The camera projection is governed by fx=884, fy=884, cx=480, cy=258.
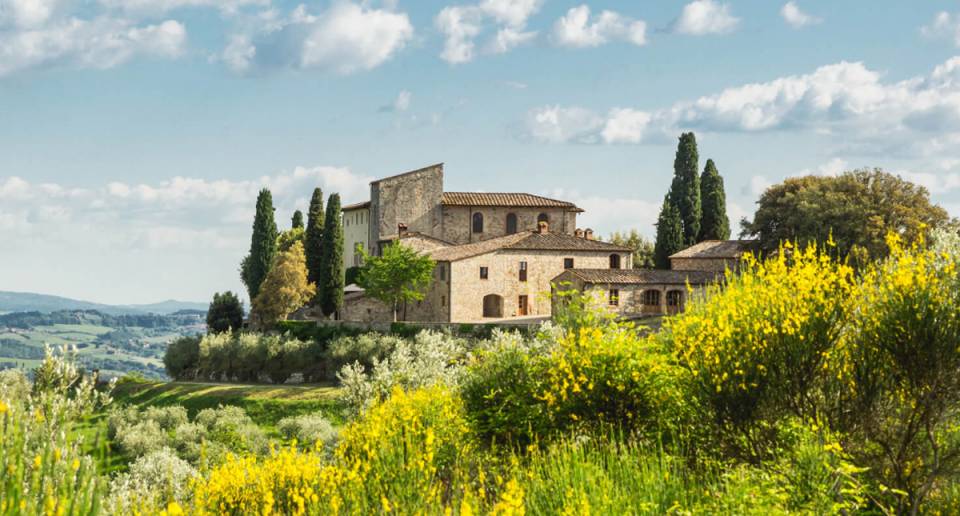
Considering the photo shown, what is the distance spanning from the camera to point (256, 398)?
2025 inches

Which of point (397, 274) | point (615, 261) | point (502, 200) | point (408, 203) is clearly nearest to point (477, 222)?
point (502, 200)

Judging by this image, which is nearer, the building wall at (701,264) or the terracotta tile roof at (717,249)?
the building wall at (701,264)

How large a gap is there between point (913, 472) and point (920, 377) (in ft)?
6.12

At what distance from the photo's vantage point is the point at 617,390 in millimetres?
16938

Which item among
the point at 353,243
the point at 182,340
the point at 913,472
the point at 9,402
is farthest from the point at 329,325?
the point at 9,402

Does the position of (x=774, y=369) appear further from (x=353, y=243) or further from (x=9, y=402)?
(x=353, y=243)

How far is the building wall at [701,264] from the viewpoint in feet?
199

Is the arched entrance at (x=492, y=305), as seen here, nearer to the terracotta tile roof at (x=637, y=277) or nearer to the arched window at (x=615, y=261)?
the terracotta tile roof at (x=637, y=277)

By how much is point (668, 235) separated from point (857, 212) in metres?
16.4

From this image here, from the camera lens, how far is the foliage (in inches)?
2702

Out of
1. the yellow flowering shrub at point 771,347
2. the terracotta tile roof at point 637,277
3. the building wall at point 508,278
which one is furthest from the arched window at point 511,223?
the yellow flowering shrub at point 771,347

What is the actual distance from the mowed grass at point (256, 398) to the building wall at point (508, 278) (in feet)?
34.5

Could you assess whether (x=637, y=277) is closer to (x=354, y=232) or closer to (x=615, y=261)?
(x=615, y=261)

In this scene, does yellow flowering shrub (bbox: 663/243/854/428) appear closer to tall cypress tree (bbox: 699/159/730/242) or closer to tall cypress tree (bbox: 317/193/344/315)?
tall cypress tree (bbox: 317/193/344/315)
